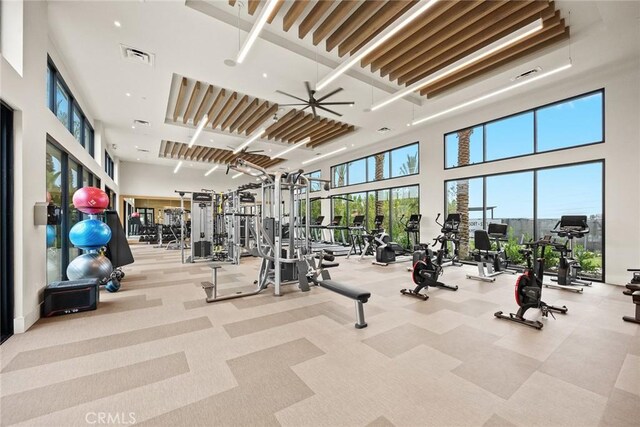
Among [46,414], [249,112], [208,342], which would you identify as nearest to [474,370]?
[208,342]

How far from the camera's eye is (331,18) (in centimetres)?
386

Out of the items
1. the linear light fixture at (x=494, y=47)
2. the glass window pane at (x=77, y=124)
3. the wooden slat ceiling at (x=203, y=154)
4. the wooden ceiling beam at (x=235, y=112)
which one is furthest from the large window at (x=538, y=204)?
the glass window pane at (x=77, y=124)

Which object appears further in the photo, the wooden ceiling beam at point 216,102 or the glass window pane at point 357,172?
the glass window pane at point 357,172

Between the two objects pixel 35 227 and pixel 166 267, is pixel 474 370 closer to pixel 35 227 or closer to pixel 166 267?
pixel 35 227

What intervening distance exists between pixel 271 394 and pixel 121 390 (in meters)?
1.10

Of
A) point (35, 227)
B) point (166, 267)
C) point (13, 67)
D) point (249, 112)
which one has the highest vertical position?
point (249, 112)

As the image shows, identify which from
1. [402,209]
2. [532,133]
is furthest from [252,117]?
[532,133]

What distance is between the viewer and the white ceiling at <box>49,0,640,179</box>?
3.72m

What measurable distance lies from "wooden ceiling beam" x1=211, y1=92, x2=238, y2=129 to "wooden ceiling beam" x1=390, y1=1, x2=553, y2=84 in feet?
12.4

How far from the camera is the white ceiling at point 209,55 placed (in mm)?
3721

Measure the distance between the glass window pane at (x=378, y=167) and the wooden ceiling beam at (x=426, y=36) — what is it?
5.04 meters

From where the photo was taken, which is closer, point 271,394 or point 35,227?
point 271,394

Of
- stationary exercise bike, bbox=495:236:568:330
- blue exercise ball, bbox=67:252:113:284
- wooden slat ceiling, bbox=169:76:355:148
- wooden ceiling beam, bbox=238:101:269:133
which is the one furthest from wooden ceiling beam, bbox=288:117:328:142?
stationary exercise bike, bbox=495:236:568:330

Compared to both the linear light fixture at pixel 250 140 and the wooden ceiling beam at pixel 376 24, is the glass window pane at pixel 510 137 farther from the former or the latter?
the linear light fixture at pixel 250 140
